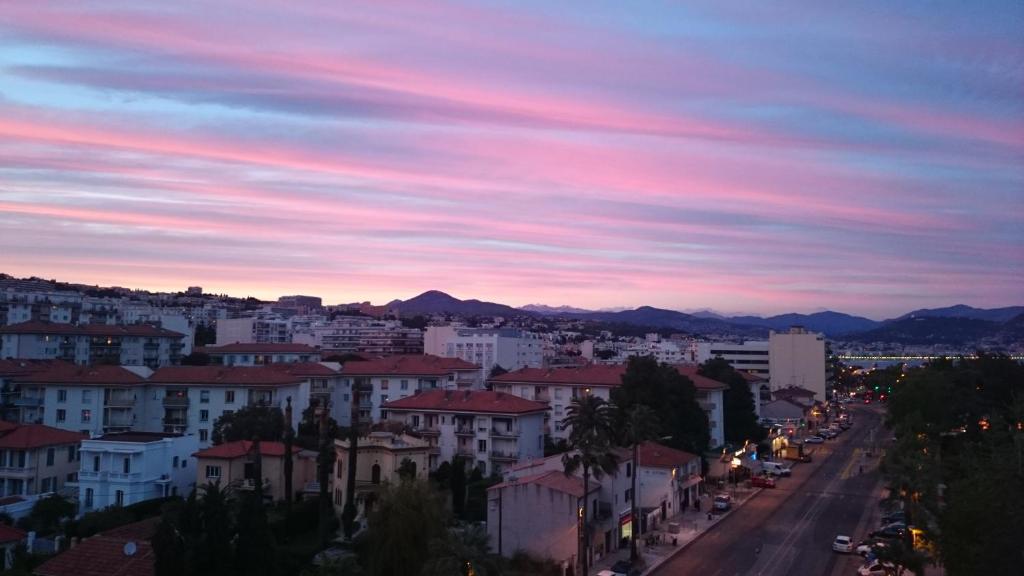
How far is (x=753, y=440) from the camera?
76.8 m

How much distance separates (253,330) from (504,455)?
102m

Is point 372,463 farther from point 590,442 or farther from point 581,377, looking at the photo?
point 581,377

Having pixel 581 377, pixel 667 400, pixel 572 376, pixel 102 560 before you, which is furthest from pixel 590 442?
pixel 572 376

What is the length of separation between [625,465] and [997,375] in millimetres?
50062

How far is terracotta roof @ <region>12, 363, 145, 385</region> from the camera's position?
64.9m

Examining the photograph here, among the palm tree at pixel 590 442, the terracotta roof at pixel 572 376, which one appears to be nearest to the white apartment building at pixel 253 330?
the terracotta roof at pixel 572 376

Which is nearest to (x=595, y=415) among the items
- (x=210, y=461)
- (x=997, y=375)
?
(x=210, y=461)

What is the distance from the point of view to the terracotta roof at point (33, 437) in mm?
52625

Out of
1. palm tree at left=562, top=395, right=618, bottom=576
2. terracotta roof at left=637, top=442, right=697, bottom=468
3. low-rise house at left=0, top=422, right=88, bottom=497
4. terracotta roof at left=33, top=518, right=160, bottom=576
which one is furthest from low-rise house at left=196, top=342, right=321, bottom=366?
palm tree at left=562, top=395, right=618, bottom=576

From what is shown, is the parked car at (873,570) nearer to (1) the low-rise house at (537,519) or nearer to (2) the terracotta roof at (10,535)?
(1) the low-rise house at (537,519)

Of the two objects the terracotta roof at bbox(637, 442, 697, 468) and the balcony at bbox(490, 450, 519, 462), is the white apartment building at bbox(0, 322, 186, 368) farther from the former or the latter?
the terracotta roof at bbox(637, 442, 697, 468)

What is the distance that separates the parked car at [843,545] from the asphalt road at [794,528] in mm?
372

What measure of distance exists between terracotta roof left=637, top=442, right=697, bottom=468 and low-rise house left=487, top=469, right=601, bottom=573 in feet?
40.2

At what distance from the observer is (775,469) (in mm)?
68438
